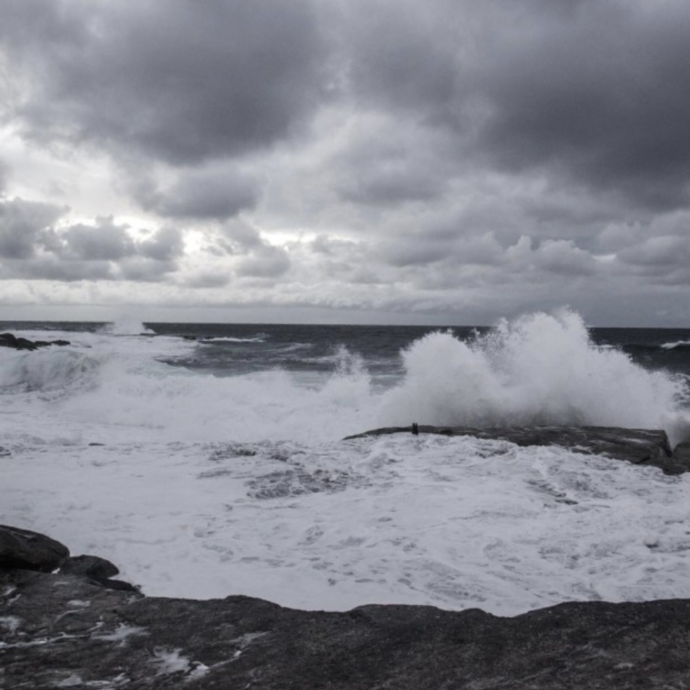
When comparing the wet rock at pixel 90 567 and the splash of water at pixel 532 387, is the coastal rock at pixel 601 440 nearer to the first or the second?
the splash of water at pixel 532 387

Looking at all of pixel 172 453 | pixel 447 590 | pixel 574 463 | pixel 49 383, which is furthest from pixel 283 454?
pixel 49 383

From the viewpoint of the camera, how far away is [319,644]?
3209 millimetres

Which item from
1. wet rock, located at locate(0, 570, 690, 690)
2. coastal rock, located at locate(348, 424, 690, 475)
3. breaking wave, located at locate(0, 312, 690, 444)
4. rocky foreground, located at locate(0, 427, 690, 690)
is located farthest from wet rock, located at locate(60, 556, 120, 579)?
breaking wave, located at locate(0, 312, 690, 444)

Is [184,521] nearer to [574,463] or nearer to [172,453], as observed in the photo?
[172,453]

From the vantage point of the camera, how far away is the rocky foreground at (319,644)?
282cm

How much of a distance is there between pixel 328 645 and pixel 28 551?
258 centimetres

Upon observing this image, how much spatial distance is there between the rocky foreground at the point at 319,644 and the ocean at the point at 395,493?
595 millimetres

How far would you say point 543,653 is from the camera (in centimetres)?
302

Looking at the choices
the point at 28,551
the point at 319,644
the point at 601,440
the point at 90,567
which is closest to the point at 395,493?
the point at 90,567

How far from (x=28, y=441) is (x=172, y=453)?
8.67ft

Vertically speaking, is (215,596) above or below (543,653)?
below

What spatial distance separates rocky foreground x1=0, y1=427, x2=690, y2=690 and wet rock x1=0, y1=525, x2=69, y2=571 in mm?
272

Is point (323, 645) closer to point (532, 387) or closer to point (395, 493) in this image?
point (395, 493)

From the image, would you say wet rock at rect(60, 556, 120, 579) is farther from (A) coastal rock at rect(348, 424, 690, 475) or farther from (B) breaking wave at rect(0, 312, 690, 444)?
(B) breaking wave at rect(0, 312, 690, 444)
